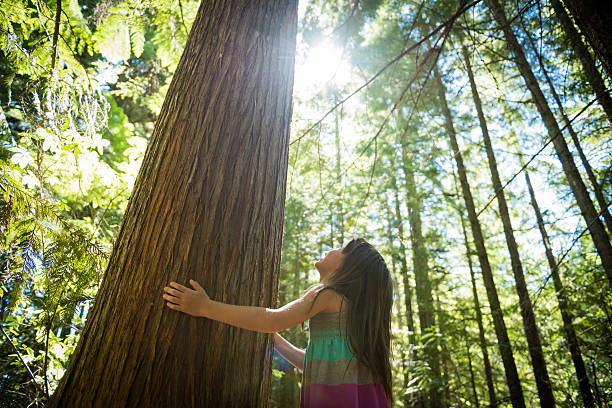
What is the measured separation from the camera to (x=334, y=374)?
174 cm

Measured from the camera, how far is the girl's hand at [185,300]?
1.11 m

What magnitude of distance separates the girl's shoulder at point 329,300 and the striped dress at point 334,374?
0.03 metres

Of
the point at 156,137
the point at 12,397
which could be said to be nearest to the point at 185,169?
the point at 156,137

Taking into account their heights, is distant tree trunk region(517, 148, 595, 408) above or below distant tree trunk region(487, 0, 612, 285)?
below

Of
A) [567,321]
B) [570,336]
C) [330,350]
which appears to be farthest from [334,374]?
[567,321]

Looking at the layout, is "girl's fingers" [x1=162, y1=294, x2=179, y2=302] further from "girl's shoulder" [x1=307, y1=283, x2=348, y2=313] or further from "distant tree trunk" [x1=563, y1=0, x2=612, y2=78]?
"distant tree trunk" [x1=563, y1=0, x2=612, y2=78]

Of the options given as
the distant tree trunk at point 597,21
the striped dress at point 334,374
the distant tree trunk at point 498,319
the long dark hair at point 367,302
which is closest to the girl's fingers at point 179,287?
the long dark hair at point 367,302

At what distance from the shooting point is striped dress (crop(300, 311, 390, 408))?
1688 mm

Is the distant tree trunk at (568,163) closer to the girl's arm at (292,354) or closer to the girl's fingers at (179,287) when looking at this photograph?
the girl's arm at (292,354)

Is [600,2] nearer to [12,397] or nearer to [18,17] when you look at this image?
[18,17]

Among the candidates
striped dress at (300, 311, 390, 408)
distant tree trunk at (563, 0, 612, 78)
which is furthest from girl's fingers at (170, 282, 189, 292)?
distant tree trunk at (563, 0, 612, 78)

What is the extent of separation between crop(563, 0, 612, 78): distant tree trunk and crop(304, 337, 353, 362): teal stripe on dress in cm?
161

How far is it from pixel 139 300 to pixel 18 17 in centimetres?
244

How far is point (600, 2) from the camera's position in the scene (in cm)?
101
